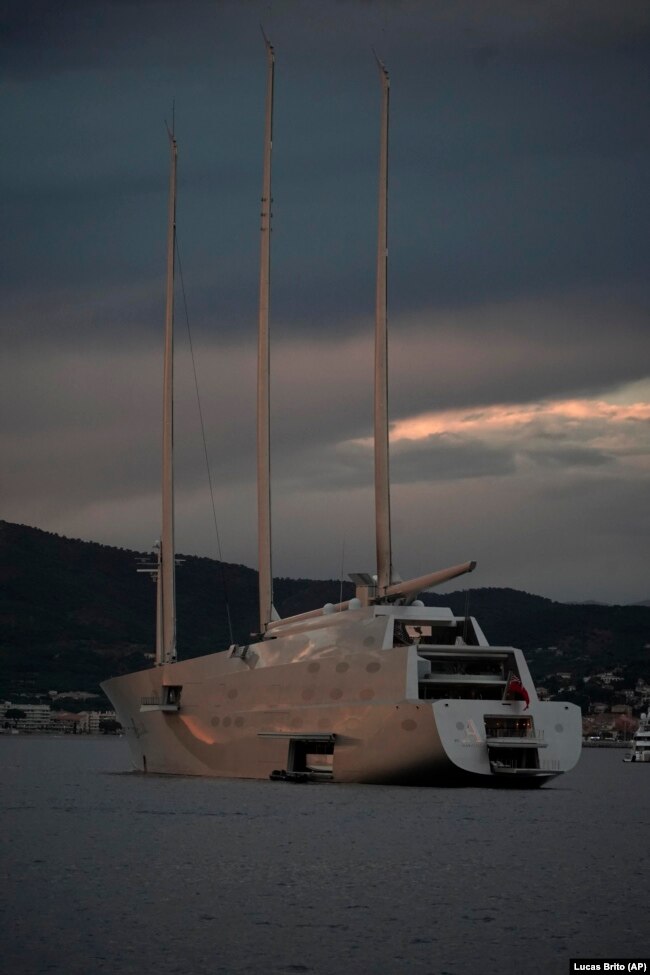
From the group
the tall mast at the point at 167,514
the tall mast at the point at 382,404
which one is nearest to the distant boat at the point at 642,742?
the tall mast at the point at 167,514

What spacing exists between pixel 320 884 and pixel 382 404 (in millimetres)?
27287

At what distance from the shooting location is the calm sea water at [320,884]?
20.5 meters

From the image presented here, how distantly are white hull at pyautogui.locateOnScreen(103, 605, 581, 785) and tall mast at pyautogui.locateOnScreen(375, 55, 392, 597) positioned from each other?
370 centimetres

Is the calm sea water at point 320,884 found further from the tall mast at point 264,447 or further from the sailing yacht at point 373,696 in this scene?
the tall mast at point 264,447

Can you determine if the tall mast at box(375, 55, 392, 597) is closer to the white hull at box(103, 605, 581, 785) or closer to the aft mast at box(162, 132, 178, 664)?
the white hull at box(103, 605, 581, 785)

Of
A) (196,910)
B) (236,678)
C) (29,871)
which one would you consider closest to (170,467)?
(236,678)

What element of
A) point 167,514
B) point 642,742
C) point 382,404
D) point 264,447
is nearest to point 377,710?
point 382,404

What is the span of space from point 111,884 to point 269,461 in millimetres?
31369

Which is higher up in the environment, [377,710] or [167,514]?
[167,514]

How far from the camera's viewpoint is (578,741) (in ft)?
151

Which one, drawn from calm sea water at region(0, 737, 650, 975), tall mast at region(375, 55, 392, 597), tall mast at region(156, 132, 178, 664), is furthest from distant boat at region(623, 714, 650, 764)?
calm sea water at region(0, 737, 650, 975)

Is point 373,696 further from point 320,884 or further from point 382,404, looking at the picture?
point 320,884

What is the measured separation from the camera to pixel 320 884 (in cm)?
2742

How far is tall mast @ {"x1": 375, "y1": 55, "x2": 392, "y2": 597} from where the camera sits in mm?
51097
